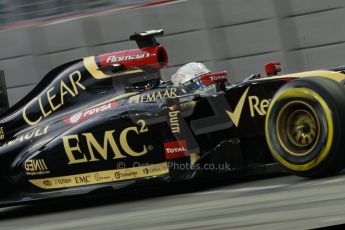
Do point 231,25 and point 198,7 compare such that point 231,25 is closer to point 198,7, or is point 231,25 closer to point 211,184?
point 198,7

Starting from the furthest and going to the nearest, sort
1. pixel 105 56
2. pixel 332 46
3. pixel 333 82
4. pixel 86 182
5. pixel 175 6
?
pixel 175 6 → pixel 332 46 → pixel 105 56 → pixel 86 182 → pixel 333 82

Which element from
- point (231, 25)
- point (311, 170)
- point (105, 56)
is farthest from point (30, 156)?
point (231, 25)

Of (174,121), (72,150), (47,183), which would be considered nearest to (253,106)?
(174,121)

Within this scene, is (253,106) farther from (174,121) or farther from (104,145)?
(104,145)

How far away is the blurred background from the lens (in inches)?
420

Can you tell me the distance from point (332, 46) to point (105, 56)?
3741 millimetres

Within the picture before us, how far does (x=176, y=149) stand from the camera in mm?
7125

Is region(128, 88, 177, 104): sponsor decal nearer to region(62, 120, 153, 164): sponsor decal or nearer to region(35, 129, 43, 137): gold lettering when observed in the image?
region(62, 120, 153, 164): sponsor decal

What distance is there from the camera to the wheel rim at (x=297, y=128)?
6.37m

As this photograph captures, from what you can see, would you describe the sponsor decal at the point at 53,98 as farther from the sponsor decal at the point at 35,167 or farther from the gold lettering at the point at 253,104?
the gold lettering at the point at 253,104

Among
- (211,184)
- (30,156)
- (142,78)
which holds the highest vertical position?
(142,78)

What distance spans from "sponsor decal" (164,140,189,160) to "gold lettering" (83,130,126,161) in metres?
0.41

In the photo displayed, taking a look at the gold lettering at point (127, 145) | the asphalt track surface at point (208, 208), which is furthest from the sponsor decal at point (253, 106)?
the gold lettering at point (127, 145)

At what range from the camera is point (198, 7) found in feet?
37.0
